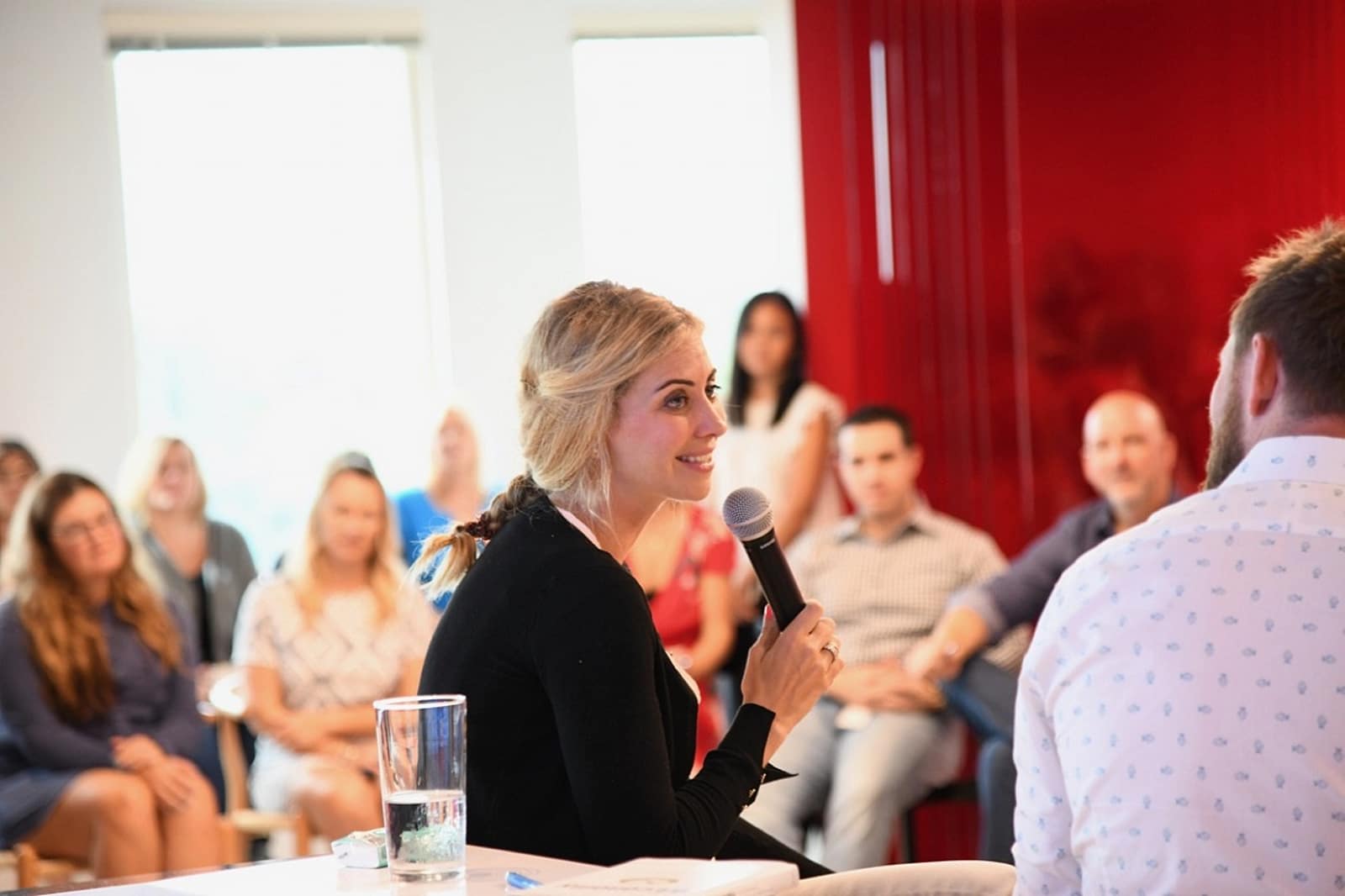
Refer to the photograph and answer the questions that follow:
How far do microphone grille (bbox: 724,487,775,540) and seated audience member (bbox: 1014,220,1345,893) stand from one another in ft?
1.17

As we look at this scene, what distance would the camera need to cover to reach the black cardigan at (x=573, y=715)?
5.08 ft

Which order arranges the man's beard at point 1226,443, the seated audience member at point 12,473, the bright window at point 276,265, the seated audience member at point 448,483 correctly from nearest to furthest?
the man's beard at point 1226,443
the seated audience member at point 448,483
the seated audience member at point 12,473
the bright window at point 276,265

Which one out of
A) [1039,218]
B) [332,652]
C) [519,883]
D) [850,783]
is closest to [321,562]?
[332,652]

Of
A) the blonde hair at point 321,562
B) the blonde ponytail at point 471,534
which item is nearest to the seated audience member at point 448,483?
the blonde hair at point 321,562

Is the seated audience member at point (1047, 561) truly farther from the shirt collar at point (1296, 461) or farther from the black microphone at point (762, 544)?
the shirt collar at point (1296, 461)

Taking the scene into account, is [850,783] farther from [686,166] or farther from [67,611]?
[686,166]

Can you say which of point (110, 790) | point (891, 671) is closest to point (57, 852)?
point (110, 790)

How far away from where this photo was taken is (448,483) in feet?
15.3

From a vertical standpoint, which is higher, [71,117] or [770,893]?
[71,117]

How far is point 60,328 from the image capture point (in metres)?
5.43

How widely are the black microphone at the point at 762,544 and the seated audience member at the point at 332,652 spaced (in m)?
2.35

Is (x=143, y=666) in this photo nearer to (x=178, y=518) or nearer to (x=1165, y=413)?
(x=178, y=518)

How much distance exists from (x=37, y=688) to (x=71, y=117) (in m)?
2.39

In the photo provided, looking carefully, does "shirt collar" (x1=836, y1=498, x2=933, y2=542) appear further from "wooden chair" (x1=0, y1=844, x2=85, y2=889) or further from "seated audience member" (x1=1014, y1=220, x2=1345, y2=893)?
"seated audience member" (x1=1014, y1=220, x2=1345, y2=893)
